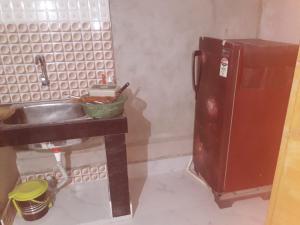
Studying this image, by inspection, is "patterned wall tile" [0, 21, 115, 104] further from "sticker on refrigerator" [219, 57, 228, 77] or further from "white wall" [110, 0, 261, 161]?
"sticker on refrigerator" [219, 57, 228, 77]

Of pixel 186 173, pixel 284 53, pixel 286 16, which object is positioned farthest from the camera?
pixel 186 173

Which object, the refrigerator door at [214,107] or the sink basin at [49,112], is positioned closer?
the refrigerator door at [214,107]

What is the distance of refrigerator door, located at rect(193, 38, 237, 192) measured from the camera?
4.97 feet

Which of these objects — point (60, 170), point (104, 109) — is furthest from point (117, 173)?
point (60, 170)

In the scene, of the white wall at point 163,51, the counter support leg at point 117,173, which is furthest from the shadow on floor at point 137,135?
the counter support leg at point 117,173

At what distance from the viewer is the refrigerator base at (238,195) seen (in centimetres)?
179

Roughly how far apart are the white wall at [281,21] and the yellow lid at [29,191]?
6.52ft

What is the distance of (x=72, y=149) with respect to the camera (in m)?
1.98

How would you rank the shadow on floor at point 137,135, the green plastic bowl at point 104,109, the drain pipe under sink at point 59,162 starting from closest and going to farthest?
the green plastic bowl at point 104,109, the drain pipe under sink at point 59,162, the shadow on floor at point 137,135

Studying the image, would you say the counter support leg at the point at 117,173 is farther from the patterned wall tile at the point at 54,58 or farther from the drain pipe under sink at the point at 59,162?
the patterned wall tile at the point at 54,58

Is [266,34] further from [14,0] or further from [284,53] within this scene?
[14,0]

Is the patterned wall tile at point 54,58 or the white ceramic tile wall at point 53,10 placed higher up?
the white ceramic tile wall at point 53,10

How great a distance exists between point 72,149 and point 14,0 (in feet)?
3.68

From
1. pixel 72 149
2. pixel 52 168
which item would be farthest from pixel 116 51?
pixel 52 168
